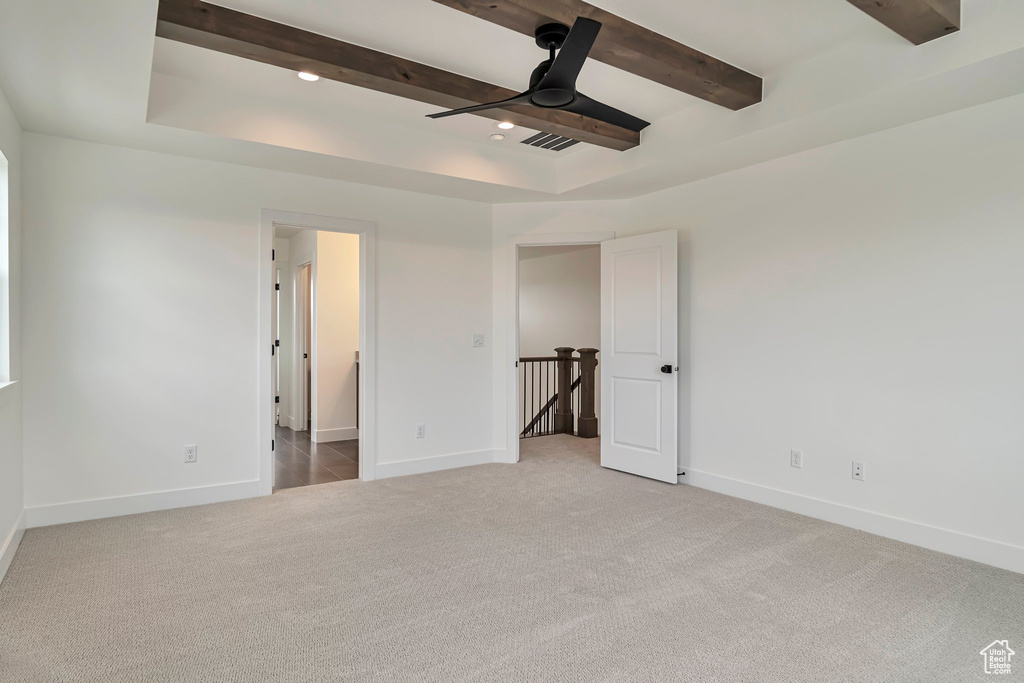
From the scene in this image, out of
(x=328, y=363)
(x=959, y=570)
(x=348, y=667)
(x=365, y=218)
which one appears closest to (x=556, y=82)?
(x=348, y=667)

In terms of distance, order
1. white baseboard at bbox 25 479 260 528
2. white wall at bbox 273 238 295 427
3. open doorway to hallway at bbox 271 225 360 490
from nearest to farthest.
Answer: white baseboard at bbox 25 479 260 528 < open doorway to hallway at bbox 271 225 360 490 < white wall at bbox 273 238 295 427

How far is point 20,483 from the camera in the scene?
11.0ft

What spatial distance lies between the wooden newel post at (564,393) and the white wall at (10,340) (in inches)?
199

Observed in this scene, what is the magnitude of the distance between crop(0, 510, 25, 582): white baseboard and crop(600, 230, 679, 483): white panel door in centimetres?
412

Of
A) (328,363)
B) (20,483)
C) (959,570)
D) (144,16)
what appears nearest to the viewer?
(144,16)

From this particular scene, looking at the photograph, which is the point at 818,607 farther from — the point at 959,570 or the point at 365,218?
the point at 365,218

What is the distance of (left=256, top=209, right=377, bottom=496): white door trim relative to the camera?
167 inches

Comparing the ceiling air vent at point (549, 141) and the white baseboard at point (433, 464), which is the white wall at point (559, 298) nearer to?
the ceiling air vent at point (549, 141)

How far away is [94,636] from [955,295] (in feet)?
14.6

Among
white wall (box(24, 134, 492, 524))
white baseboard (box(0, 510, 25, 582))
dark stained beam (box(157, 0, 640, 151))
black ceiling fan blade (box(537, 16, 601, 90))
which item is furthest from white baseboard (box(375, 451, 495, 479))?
black ceiling fan blade (box(537, 16, 601, 90))

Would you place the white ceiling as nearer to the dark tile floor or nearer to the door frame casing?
the dark tile floor

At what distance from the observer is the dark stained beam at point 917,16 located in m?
2.42

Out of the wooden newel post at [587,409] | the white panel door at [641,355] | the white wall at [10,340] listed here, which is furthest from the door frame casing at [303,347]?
the white panel door at [641,355]

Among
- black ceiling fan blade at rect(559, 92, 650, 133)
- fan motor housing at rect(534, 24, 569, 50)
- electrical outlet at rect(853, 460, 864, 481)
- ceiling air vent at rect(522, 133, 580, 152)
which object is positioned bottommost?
electrical outlet at rect(853, 460, 864, 481)
